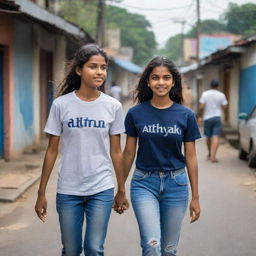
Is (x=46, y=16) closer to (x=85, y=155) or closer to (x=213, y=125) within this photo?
(x=213, y=125)

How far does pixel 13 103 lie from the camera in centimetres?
1126

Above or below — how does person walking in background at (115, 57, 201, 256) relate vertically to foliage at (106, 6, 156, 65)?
below

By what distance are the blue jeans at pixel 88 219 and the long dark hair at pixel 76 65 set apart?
2.57 feet

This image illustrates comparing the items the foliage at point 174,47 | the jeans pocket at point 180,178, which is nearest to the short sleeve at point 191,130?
the jeans pocket at point 180,178

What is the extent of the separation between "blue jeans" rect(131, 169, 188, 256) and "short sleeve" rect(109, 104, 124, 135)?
1.09ft

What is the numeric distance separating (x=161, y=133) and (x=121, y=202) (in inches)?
23.3

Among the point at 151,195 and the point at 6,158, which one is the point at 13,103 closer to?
the point at 6,158

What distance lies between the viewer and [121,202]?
377cm

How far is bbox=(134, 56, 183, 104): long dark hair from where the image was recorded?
3.80 m

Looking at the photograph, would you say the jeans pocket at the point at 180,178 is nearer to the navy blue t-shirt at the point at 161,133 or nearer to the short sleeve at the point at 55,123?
the navy blue t-shirt at the point at 161,133

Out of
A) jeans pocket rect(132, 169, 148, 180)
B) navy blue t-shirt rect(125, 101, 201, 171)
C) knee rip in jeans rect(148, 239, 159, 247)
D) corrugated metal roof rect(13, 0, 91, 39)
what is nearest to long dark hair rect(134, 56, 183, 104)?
navy blue t-shirt rect(125, 101, 201, 171)

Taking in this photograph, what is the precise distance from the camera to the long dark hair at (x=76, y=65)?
363cm

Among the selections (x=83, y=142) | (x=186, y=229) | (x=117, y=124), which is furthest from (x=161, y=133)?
(x=186, y=229)

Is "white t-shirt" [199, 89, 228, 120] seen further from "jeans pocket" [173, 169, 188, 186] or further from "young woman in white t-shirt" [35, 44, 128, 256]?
"young woman in white t-shirt" [35, 44, 128, 256]
